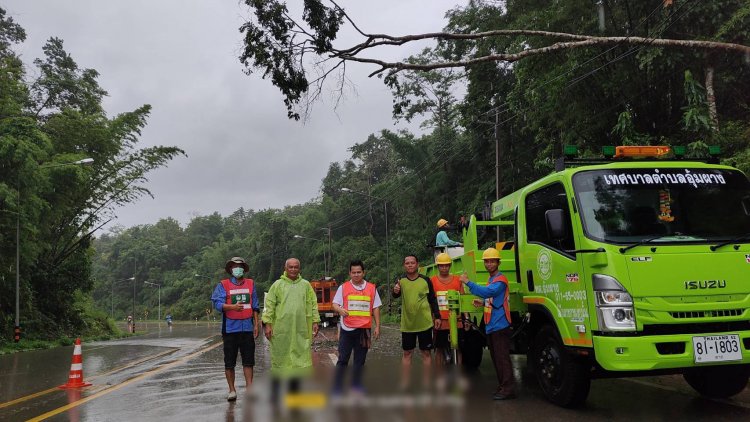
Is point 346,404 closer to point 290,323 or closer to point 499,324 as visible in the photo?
point 290,323

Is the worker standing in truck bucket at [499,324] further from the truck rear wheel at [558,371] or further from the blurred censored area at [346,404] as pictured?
the blurred censored area at [346,404]

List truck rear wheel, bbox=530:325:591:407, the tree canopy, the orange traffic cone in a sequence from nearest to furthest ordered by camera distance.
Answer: truck rear wheel, bbox=530:325:591:407
the orange traffic cone
the tree canopy

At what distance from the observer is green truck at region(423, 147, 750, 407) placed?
5.11m

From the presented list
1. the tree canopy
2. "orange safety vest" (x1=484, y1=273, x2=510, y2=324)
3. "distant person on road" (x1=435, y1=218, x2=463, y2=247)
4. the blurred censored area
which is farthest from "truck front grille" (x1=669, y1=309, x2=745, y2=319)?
the tree canopy

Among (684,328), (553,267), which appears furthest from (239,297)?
(684,328)

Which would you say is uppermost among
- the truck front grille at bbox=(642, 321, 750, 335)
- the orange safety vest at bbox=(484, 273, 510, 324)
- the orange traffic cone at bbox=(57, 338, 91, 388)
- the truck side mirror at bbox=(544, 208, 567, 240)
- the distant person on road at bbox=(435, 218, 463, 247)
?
the distant person on road at bbox=(435, 218, 463, 247)

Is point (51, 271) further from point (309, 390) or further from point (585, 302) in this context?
point (585, 302)

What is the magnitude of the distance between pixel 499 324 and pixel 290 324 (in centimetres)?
255

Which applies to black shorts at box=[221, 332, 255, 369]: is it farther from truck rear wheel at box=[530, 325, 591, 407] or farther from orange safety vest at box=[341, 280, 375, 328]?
truck rear wheel at box=[530, 325, 591, 407]

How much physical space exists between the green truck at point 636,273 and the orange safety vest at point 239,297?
141 inches


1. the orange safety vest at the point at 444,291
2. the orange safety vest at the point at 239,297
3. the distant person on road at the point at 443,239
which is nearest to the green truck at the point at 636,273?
the orange safety vest at the point at 444,291

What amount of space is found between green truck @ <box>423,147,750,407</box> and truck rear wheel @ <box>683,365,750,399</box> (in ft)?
0.04

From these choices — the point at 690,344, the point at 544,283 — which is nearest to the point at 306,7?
the point at 544,283

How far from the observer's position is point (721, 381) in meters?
6.18
